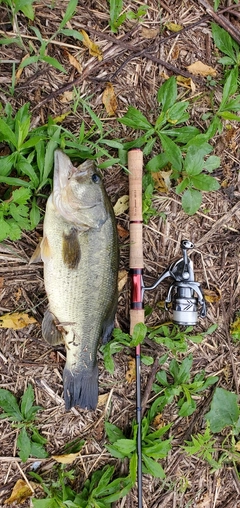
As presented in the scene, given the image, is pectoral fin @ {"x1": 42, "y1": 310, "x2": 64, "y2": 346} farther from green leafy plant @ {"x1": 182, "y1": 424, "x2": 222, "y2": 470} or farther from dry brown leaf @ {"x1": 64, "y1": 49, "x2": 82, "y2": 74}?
dry brown leaf @ {"x1": 64, "y1": 49, "x2": 82, "y2": 74}

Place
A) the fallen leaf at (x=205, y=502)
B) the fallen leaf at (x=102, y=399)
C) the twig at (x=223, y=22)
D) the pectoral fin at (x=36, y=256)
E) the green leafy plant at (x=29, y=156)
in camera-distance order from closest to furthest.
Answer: the green leafy plant at (x=29, y=156)
the pectoral fin at (x=36, y=256)
the fallen leaf at (x=102, y=399)
the twig at (x=223, y=22)
the fallen leaf at (x=205, y=502)

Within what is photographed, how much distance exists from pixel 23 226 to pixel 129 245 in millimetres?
781

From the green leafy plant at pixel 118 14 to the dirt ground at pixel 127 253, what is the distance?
0.05 m

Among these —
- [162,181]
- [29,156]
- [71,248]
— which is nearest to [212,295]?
[162,181]

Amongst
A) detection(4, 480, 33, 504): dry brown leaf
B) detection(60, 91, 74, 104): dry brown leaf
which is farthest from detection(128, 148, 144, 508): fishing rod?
detection(4, 480, 33, 504): dry brown leaf

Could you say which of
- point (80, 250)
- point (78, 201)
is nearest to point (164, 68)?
point (78, 201)

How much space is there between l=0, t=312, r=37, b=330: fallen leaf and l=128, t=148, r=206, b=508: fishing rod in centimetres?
71

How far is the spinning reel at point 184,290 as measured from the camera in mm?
3027

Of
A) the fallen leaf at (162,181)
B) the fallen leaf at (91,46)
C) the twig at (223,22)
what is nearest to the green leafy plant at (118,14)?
the fallen leaf at (91,46)

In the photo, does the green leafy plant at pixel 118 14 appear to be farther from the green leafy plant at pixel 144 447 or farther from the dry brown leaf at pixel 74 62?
the green leafy plant at pixel 144 447

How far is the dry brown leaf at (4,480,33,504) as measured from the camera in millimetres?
2938

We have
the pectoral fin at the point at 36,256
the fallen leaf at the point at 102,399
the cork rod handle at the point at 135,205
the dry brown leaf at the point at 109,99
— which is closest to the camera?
the pectoral fin at the point at 36,256

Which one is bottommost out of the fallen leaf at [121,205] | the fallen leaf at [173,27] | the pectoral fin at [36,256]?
the pectoral fin at [36,256]

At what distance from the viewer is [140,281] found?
9.78 feet
